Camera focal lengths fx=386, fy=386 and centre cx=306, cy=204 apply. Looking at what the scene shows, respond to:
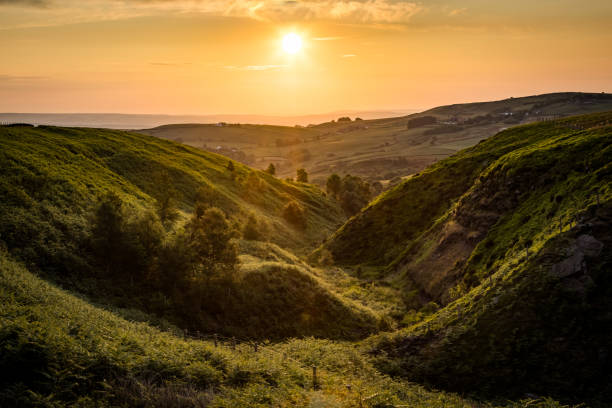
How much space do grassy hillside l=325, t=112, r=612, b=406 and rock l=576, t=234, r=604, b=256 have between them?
9 centimetres

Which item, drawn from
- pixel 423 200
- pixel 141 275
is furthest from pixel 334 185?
pixel 141 275

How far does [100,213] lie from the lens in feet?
130

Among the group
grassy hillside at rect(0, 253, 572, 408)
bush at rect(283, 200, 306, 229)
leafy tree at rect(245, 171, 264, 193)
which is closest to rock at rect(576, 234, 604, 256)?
grassy hillside at rect(0, 253, 572, 408)

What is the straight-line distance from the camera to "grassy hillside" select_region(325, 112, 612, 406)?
24.8 m

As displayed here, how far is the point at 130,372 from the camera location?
18.5 metres

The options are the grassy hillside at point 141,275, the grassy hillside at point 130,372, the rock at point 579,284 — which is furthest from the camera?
the grassy hillside at point 141,275

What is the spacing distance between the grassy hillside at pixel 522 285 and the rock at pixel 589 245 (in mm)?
88

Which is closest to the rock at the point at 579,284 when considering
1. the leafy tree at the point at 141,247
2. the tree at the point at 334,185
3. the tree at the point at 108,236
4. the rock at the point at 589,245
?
the rock at the point at 589,245

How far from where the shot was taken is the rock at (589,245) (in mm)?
27641

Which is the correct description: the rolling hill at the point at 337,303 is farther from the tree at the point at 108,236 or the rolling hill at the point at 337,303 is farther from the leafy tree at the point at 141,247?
the tree at the point at 108,236

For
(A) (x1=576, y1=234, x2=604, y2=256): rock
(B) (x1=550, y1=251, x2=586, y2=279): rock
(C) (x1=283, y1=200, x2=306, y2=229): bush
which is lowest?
(C) (x1=283, y1=200, x2=306, y2=229): bush

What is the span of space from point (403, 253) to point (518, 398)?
37858 millimetres

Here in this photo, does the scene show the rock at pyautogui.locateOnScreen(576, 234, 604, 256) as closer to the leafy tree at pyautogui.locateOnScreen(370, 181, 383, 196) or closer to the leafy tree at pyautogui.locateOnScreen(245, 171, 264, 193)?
the leafy tree at pyautogui.locateOnScreen(245, 171, 264, 193)

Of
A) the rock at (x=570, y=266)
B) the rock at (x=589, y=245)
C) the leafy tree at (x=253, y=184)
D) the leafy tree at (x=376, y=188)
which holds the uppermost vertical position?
the leafy tree at (x=253, y=184)
